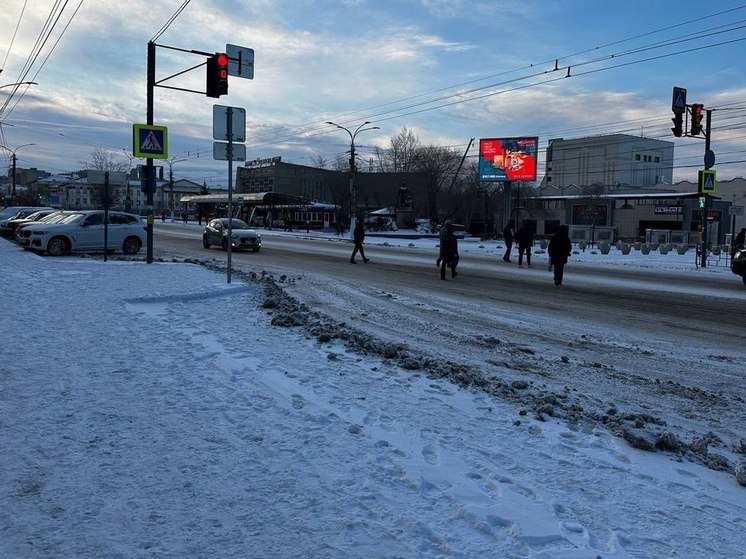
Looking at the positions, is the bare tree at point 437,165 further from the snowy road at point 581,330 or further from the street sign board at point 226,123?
the street sign board at point 226,123

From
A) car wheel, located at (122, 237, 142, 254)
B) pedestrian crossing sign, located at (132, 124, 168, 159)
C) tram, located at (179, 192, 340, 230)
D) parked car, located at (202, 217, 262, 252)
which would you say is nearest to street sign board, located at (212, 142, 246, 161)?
pedestrian crossing sign, located at (132, 124, 168, 159)

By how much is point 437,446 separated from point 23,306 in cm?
797

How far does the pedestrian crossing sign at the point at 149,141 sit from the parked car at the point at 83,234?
5.67m

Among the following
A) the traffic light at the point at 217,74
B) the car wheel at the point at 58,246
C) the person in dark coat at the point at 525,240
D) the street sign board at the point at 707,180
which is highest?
the traffic light at the point at 217,74

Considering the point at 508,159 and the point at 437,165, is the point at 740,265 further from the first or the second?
the point at 437,165

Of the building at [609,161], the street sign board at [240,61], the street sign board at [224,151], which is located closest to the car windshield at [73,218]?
the street sign board at [240,61]

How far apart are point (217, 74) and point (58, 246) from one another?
392 inches

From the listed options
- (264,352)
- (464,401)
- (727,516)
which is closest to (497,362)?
(464,401)

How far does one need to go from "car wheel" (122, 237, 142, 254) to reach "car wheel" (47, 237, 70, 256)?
1944 millimetres

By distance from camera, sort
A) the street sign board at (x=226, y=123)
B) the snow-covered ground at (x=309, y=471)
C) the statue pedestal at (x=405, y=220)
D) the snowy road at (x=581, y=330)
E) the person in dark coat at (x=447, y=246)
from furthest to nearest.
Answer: the statue pedestal at (x=405, y=220), the person in dark coat at (x=447, y=246), the street sign board at (x=226, y=123), the snowy road at (x=581, y=330), the snow-covered ground at (x=309, y=471)

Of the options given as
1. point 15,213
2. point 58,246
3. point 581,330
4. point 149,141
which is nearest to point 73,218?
point 58,246

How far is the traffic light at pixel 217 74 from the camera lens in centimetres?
1414

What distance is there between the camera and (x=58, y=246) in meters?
20.3

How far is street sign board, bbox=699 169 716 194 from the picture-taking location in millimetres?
26625
